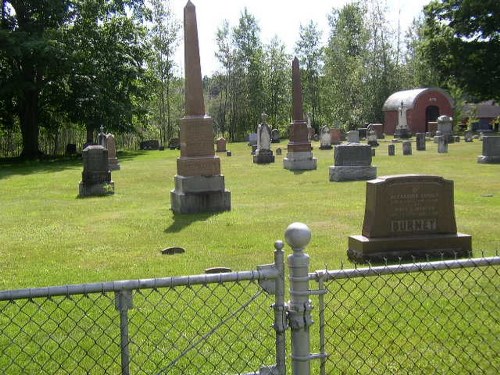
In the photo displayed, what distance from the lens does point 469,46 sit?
134 feet

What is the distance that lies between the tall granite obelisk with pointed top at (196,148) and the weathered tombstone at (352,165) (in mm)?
6756

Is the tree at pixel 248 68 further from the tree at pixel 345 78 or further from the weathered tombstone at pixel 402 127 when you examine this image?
the weathered tombstone at pixel 402 127

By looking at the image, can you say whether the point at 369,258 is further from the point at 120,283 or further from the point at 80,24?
the point at 80,24

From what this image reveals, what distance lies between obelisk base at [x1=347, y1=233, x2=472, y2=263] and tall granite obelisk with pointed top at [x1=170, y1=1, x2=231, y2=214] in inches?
229

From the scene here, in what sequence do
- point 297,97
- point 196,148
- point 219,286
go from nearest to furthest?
point 219,286, point 196,148, point 297,97

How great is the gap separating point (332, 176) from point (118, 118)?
19.9 m

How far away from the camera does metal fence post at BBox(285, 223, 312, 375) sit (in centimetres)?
332

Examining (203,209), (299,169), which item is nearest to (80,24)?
(299,169)

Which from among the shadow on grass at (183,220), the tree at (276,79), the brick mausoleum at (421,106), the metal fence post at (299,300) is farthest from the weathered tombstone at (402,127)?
the metal fence post at (299,300)

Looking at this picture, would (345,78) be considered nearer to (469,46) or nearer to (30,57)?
(469,46)

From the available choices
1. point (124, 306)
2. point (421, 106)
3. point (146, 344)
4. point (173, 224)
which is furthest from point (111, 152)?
point (421, 106)

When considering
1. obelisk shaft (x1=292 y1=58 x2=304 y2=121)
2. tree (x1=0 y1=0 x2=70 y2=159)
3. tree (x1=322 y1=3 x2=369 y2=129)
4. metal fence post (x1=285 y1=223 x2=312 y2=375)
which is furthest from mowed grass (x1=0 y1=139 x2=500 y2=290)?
tree (x1=322 y1=3 x2=369 y2=129)

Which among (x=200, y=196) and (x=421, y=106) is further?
(x=421, y=106)

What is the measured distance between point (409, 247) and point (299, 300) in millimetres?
5164
